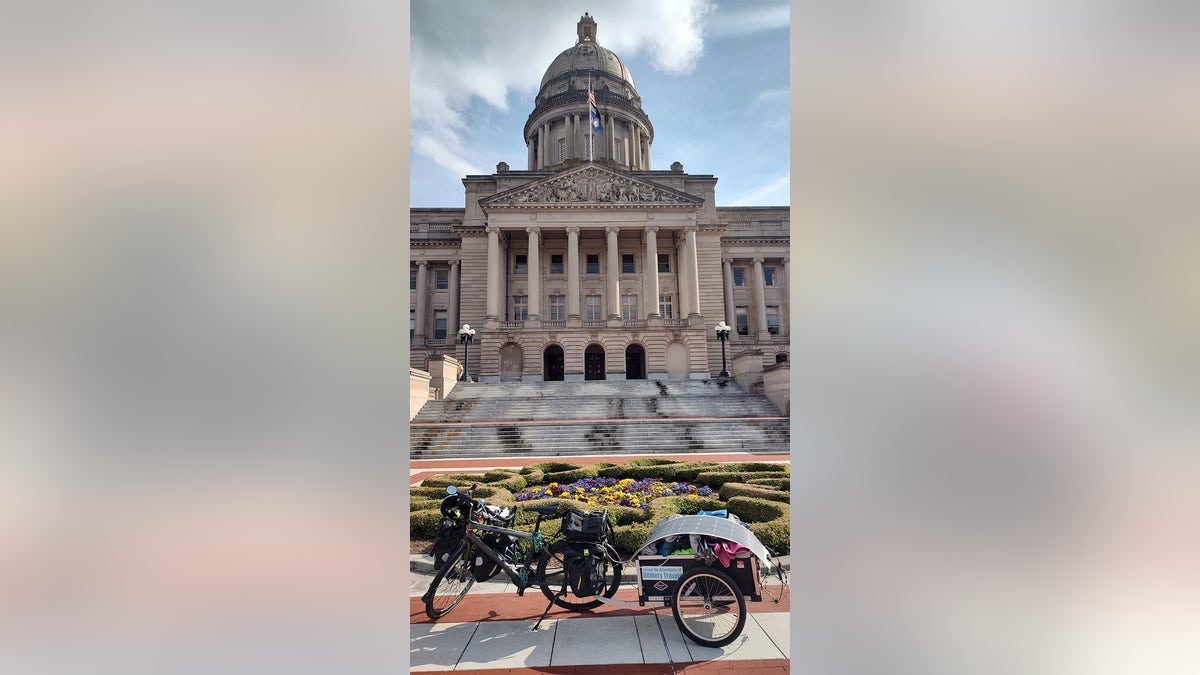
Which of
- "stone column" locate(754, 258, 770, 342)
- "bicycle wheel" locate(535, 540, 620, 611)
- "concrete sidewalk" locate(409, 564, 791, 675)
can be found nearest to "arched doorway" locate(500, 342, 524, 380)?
"stone column" locate(754, 258, 770, 342)

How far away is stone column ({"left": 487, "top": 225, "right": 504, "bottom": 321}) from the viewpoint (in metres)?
38.4

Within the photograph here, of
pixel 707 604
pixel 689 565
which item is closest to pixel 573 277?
pixel 689 565

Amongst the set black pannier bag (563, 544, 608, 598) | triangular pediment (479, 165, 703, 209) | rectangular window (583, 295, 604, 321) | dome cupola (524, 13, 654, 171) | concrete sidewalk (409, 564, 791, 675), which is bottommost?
concrete sidewalk (409, 564, 791, 675)

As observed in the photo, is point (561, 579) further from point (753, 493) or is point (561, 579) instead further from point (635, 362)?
point (635, 362)

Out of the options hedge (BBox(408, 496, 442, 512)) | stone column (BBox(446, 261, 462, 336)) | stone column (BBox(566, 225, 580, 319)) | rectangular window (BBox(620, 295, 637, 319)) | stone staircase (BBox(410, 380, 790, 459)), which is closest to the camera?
hedge (BBox(408, 496, 442, 512))

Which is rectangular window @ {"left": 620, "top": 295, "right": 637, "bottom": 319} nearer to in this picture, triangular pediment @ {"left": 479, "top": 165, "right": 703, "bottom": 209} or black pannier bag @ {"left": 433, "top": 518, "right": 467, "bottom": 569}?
triangular pediment @ {"left": 479, "top": 165, "right": 703, "bottom": 209}

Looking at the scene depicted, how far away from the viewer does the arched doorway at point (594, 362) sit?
38.8m

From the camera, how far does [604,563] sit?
4660 mm

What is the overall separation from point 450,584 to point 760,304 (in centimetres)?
4480

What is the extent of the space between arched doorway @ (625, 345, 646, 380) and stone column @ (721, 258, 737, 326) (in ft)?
36.8

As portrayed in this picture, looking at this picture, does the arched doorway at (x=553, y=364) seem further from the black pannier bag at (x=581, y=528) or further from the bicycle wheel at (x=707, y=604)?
the bicycle wheel at (x=707, y=604)
